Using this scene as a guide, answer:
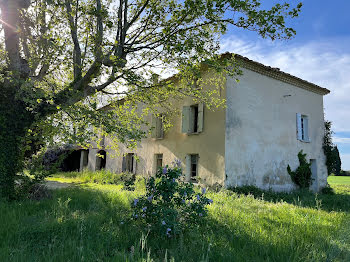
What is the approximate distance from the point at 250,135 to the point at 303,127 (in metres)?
5.02

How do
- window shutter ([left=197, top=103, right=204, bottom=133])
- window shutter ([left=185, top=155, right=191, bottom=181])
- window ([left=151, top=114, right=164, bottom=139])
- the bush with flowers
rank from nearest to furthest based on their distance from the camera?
the bush with flowers → window shutter ([left=197, top=103, right=204, bottom=133]) → window shutter ([left=185, top=155, right=191, bottom=181]) → window ([left=151, top=114, right=164, bottom=139])

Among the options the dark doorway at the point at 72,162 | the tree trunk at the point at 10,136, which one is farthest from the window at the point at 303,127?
the dark doorway at the point at 72,162

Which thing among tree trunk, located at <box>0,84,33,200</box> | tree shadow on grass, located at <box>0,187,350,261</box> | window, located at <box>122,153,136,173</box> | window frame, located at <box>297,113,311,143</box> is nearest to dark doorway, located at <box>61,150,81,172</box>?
window, located at <box>122,153,136,173</box>

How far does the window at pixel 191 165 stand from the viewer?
11.9m

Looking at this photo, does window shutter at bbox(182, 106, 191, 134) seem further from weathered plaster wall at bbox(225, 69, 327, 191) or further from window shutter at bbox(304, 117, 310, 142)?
window shutter at bbox(304, 117, 310, 142)

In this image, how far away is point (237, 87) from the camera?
11.3 meters

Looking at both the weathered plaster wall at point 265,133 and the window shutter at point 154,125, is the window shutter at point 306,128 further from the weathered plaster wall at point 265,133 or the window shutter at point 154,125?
the window shutter at point 154,125

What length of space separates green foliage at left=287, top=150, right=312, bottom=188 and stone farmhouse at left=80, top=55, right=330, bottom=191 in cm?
26

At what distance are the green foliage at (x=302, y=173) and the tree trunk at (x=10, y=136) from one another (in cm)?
1188

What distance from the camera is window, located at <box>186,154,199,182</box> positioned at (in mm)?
11882

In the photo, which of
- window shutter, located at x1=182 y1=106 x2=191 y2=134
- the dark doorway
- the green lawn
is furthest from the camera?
the dark doorway

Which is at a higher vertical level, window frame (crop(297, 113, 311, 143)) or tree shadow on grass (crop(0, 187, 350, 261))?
window frame (crop(297, 113, 311, 143))

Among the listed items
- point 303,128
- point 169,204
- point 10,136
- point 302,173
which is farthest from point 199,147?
point 169,204

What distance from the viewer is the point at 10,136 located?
596 cm
